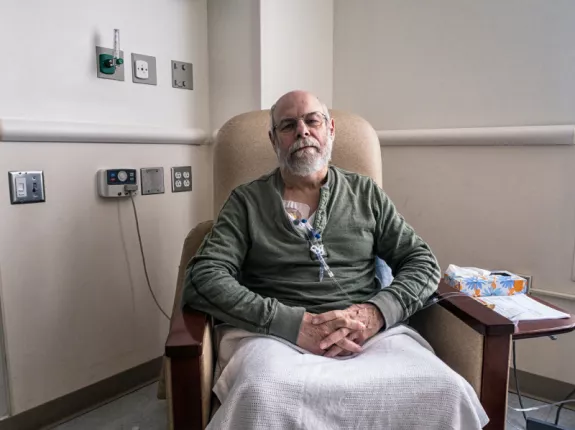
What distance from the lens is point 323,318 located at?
1.09 meters

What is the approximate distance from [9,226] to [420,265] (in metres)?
1.21

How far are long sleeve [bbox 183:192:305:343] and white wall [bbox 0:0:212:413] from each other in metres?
0.61

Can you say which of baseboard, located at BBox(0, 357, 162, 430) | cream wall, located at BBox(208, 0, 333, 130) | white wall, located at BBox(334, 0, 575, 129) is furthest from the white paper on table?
baseboard, located at BBox(0, 357, 162, 430)

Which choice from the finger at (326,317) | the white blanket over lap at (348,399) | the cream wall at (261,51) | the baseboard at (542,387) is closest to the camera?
the white blanket over lap at (348,399)

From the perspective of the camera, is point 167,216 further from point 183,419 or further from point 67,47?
point 183,419

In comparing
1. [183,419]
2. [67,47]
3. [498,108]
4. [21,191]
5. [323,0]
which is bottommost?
[183,419]

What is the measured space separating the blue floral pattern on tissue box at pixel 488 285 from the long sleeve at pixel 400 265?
0.13m

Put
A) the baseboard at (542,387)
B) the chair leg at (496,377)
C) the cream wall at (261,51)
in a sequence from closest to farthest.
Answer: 1. the chair leg at (496,377)
2. the baseboard at (542,387)
3. the cream wall at (261,51)

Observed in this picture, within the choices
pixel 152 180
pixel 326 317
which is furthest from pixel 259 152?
pixel 326 317

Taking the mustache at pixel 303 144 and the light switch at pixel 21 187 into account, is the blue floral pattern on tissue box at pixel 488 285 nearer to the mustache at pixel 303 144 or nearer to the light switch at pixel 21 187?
the mustache at pixel 303 144

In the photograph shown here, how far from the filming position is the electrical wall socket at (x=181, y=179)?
1.85m

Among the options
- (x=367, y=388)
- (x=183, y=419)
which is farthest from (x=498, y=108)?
(x=183, y=419)

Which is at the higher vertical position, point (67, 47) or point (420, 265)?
point (67, 47)

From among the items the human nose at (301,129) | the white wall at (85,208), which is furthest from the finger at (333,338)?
the white wall at (85,208)
